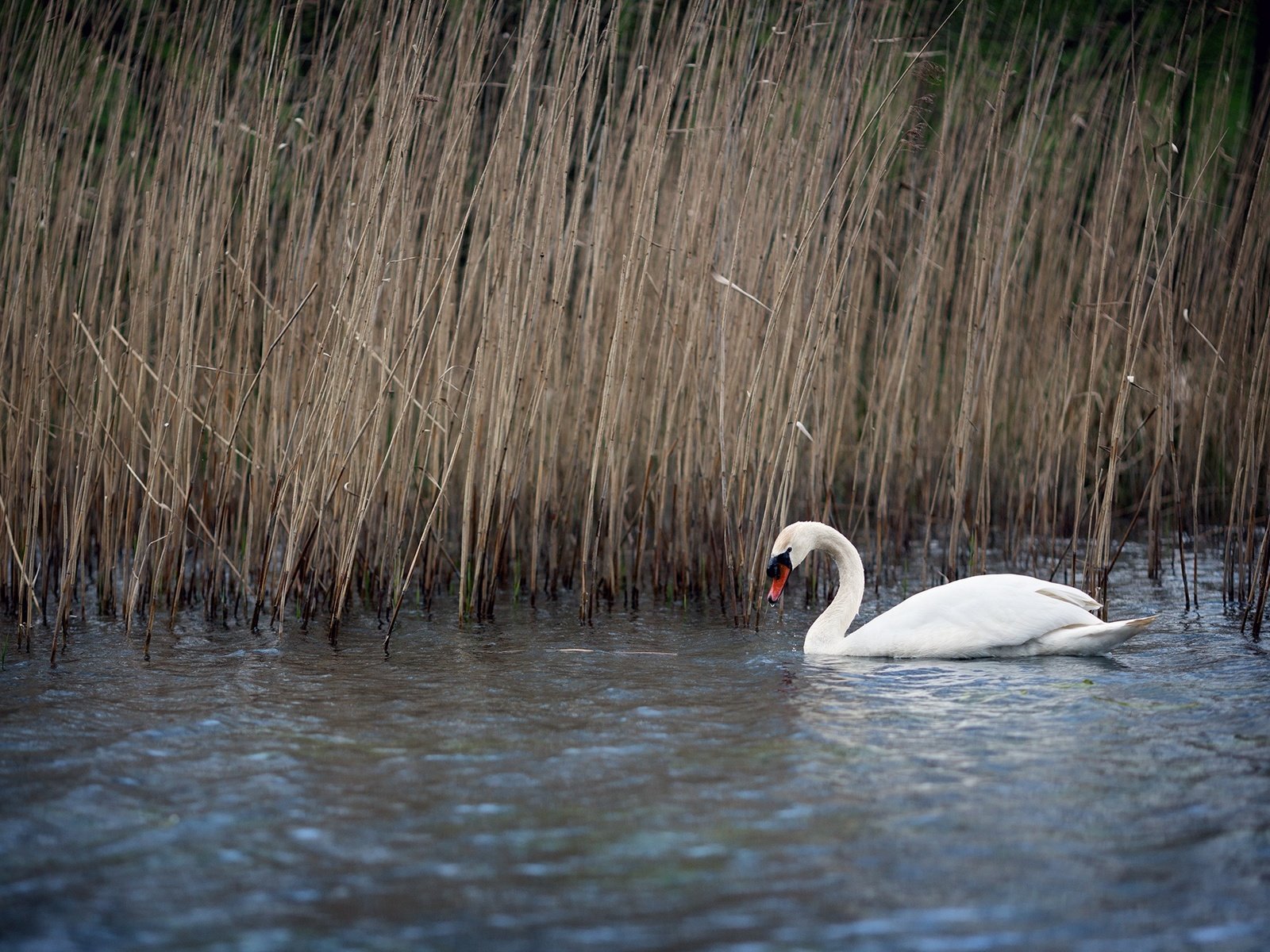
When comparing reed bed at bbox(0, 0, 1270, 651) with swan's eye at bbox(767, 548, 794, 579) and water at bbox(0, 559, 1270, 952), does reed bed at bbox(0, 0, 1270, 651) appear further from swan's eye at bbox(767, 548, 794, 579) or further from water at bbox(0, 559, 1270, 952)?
water at bbox(0, 559, 1270, 952)

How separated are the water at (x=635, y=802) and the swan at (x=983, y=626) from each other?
0.10m

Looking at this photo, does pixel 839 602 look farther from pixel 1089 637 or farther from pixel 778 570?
pixel 1089 637

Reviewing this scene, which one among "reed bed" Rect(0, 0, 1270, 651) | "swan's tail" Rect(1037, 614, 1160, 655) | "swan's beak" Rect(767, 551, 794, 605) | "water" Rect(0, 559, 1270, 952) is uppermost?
"reed bed" Rect(0, 0, 1270, 651)

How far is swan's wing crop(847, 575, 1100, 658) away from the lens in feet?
19.0

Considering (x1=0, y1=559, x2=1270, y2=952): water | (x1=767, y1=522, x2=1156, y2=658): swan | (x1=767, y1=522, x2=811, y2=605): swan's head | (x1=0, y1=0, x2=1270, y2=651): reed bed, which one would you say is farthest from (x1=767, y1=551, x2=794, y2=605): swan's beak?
(x1=0, y1=559, x2=1270, y2=952): water

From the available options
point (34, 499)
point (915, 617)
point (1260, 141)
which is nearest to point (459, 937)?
point (915, 617)

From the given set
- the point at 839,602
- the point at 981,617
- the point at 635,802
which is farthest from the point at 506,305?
the point at 635,802

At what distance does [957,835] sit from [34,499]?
4.34 m

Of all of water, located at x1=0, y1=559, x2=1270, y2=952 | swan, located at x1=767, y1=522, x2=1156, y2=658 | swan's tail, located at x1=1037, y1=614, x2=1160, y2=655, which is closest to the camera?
water, located at x1=0, y1=559, x2=1270, y2=952

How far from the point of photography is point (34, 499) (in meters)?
5.95

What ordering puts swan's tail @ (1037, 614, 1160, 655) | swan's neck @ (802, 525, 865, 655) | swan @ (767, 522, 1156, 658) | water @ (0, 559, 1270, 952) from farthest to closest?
swan's neck @ (802, 525, 865, 655) → swan @ (767, 522, 1156, 658) → swan's tail @ (1037, 614, 1160, 655) → water @ (0, 559, 1270, 952)

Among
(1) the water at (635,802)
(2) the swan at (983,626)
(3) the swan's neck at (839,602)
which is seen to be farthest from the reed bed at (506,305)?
(1) the water at (635,802)

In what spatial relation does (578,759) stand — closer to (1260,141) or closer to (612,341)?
(612,341)

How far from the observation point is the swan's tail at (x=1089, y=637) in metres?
5.60
